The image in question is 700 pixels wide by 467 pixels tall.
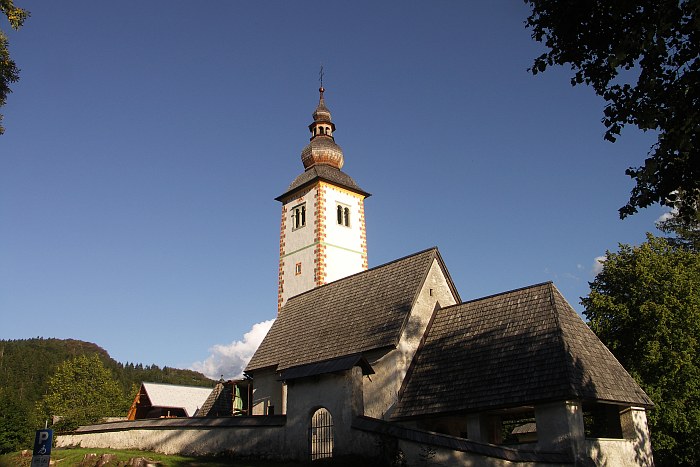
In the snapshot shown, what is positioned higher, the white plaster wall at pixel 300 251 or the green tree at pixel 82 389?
the white plaster wall at pixel 300 251

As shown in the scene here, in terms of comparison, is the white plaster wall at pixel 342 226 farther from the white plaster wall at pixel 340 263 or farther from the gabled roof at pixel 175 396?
the gabled roof at pixel 175 396

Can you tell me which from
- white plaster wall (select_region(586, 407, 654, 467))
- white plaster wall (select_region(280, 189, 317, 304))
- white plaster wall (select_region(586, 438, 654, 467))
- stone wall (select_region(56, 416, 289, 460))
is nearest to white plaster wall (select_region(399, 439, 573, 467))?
white plaster wall (select_region(586, 438, 654, 467))

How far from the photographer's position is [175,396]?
156 ft

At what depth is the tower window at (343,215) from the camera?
42.5 m

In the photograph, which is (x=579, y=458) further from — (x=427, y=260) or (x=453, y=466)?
(x=427, y=260)

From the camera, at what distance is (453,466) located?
1638 cm

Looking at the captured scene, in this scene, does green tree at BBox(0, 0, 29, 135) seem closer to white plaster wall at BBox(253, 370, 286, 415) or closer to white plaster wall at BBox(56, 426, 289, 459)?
white plaster wall at BBox(56, 426, 289, 459)

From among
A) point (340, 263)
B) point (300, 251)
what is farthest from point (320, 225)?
point (340, 263)

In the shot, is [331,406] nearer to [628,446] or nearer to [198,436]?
[198,436]

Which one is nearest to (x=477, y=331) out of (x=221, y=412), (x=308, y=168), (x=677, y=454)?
(x=677, y=454)

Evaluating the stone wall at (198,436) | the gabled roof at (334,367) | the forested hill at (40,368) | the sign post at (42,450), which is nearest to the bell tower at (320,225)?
the stone wall at (198,436)

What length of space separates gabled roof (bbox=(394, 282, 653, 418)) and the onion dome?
22.9m

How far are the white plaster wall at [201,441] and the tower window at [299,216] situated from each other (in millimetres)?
19369

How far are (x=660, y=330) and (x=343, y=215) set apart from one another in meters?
21.8
